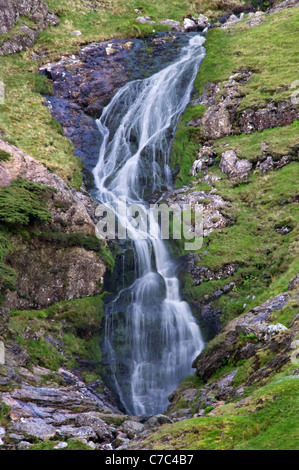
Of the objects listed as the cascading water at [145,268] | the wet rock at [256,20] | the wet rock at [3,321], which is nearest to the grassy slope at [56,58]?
the cascading water at [145,268]

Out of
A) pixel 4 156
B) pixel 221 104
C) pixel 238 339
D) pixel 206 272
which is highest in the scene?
pixel 221 104

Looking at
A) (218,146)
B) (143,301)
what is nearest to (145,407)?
(143,301)

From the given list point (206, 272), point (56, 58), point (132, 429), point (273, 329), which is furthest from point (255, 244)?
point (56, 58)

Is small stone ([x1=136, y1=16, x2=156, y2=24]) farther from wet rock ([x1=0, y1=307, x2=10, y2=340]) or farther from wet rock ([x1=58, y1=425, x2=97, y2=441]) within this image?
wet rock ([x1=58, y1=425, x2=97, y2=441])

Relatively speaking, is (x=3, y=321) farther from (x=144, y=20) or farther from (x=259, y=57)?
(x=144, y=20)

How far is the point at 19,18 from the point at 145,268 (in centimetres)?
3444

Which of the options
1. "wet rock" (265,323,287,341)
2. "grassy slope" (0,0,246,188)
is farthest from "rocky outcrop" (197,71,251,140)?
"wet rock" (265,323,287,341)

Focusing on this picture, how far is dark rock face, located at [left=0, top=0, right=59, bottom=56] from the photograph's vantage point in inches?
1681

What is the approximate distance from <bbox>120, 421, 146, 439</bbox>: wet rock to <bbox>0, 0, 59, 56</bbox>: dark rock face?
3813 cm

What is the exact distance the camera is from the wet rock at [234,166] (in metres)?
29.0

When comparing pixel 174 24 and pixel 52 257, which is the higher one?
pixel 174 24

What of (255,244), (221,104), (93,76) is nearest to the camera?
(255,244)

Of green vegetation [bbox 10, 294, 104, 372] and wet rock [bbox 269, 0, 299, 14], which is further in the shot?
wet rock [bbox 269, 0, 299, 14]

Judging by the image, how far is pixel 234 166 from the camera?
29.3 metres
